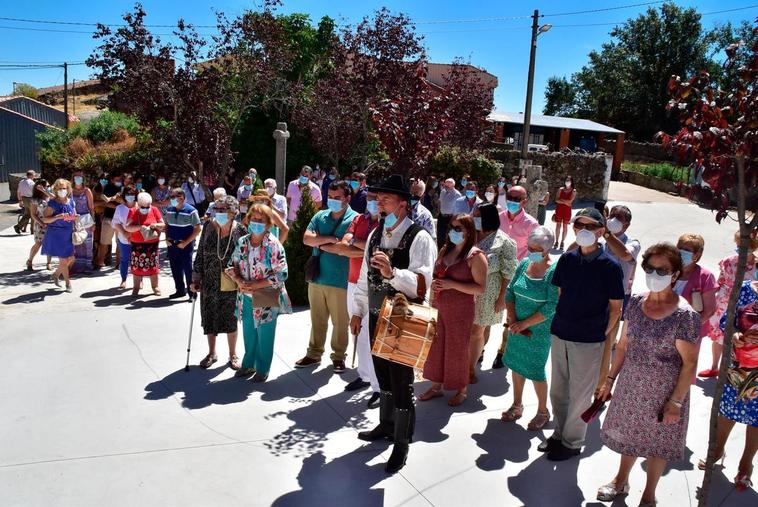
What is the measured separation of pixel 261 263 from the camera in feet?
19.5

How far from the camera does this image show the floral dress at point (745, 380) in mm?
4398

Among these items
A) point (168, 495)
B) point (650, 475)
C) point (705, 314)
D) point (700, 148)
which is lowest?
point (168, 495)

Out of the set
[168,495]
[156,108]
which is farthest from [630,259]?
[156,108]

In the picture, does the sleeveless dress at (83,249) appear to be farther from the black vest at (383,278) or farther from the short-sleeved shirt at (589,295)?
the short-sleeved shirt at (589,295)

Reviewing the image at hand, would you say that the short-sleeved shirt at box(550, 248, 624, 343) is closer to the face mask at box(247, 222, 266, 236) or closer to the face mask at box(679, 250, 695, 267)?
the face mask at box(679, 250, 695, 267)

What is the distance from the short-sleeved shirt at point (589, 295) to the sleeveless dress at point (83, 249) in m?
8.38

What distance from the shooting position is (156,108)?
1240 centimetres

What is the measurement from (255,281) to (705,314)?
4.08m

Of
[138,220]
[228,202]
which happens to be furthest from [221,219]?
[138,220]

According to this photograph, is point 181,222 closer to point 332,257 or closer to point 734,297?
point 332,257

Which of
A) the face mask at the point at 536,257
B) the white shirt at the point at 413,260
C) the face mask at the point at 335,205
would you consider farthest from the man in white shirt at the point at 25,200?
the face mask at the point at 536,257

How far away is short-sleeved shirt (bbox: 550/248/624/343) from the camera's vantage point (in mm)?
4559

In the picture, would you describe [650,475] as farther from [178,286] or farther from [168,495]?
[178,286]

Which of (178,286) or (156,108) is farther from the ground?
(156,108)
